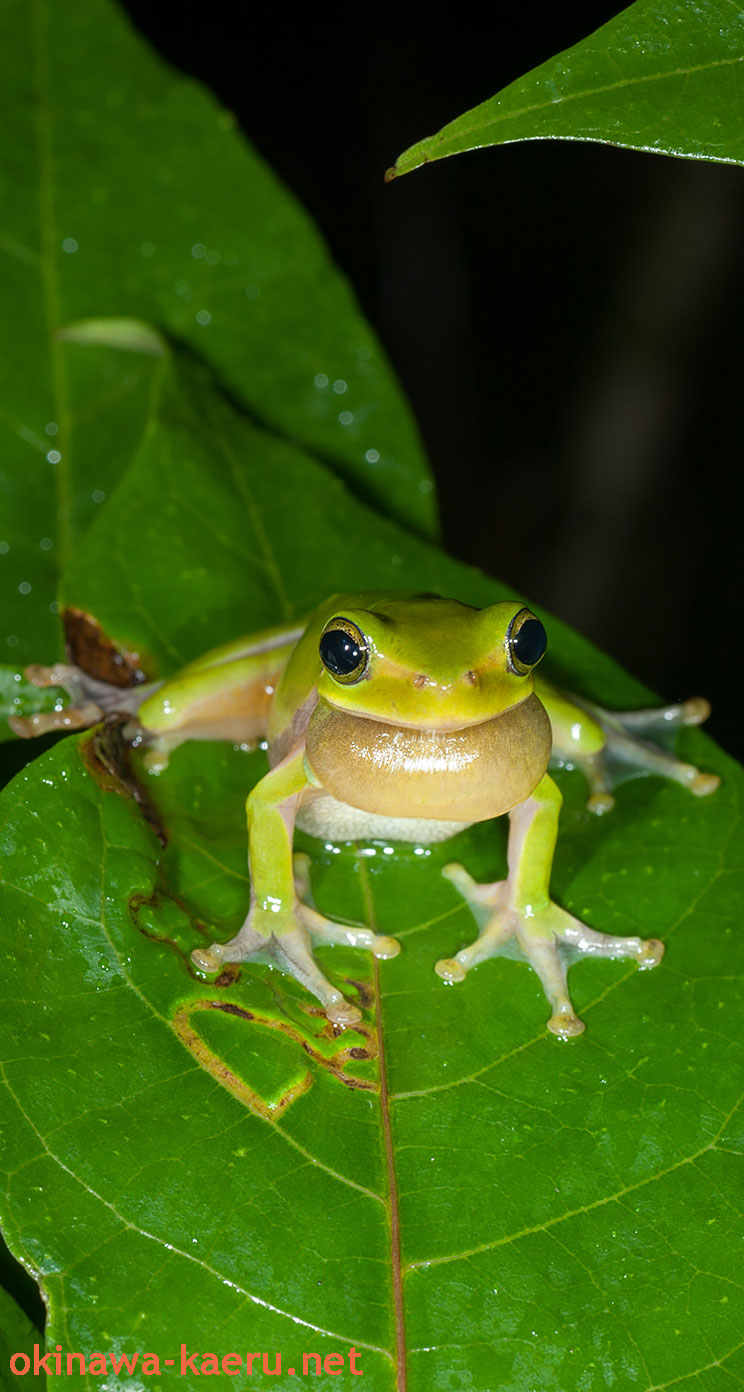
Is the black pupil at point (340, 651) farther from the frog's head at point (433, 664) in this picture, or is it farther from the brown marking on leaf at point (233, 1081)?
the brown marking on leaf at point (233, 1081)

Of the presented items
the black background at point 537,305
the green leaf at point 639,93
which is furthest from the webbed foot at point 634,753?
the black background at point 537,305

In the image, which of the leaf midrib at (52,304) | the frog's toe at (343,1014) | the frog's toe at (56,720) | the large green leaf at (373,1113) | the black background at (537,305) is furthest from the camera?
the black background at (537,305)

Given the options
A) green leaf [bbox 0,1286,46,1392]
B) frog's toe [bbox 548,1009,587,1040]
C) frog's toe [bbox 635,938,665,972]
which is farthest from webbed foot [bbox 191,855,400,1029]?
green leaf [bbox 0,1286,46,1392]

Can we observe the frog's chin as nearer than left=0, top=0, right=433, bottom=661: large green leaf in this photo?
Yes

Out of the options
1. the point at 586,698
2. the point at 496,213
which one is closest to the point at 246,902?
the point at 586,698

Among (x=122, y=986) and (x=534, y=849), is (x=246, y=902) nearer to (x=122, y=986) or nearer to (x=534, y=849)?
(x=122, y=986)

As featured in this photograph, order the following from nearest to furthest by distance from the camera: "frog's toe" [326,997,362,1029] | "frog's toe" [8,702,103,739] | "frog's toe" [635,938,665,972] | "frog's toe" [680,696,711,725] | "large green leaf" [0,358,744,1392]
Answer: "large green leaf" [0,358,744,1392], "frog's toe" [326,997,362,1029], "frog's toe" [635,938,665,972], "frog's toe" [8,702,103,739], "frog's toe" [680,696,711,725]

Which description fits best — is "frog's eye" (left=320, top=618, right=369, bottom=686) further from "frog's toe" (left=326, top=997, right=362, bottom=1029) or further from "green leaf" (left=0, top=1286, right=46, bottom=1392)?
"green leaf" (left=0, top=1286, right=46, bottom=1392)
